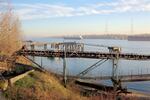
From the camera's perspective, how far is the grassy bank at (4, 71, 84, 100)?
29023 mm

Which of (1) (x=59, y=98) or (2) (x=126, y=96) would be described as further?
(2) (x=126, y=96)

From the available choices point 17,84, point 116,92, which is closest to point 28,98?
point 17,84

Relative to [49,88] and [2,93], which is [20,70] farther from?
[2,93]

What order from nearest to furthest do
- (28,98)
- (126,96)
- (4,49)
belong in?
(28,98), (126,96), (4,49)

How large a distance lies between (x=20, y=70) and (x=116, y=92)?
12720 mm

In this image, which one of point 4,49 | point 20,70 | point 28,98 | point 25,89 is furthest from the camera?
point 4,49

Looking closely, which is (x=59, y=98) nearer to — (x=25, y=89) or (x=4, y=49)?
(x=25, y=89)

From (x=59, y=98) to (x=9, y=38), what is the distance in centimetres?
2122

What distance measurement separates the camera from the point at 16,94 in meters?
29.5

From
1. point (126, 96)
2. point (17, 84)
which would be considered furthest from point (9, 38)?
point (126, 96)

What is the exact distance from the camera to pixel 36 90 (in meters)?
31.4

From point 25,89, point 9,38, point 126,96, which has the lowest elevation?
point 126,96

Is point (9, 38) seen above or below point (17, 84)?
above

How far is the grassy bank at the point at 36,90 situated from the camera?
2902cm
